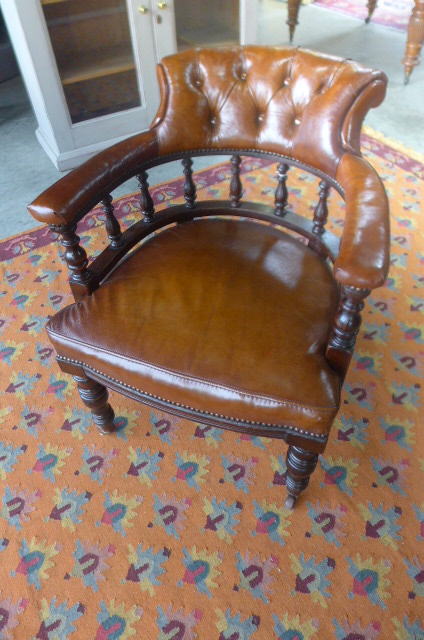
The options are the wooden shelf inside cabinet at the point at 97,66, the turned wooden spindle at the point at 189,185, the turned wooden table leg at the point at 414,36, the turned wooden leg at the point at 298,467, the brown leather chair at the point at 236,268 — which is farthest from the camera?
the turned wooden table leg at the point at 414,36

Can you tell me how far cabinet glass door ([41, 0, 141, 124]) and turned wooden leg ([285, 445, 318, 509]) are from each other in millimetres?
2142

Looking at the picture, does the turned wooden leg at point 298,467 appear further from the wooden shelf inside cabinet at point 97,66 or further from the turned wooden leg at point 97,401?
the wooden shelf inside cabinet at point 97,66

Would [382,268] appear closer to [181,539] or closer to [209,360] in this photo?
[209,360]

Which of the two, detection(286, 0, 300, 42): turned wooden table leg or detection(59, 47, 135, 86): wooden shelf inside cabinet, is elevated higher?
detection(59, 47, 135, 86): wooden shelf inside cabinet

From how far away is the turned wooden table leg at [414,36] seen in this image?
280cm

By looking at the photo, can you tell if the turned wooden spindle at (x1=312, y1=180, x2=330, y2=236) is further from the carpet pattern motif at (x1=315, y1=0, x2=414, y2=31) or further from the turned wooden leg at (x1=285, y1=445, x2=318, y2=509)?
the carpet pattern motif at (x1=315, y1=0, x2=414, y2=31)

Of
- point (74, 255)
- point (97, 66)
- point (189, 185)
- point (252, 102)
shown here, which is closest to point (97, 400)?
point (74, 255)

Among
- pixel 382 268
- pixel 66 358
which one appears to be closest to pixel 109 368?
pixel 66 358

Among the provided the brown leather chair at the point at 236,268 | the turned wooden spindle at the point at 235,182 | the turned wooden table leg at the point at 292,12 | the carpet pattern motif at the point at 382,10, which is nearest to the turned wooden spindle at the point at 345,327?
the brown leather chair at the point at 236,268

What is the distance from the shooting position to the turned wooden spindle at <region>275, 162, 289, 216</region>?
1.29 metres

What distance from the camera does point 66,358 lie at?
3.70ft

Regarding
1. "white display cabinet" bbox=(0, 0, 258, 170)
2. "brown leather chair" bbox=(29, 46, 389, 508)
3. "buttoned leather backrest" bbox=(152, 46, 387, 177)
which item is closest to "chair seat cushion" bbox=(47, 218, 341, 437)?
"brown leather chair" bbox=(29, 46, 389, 508)

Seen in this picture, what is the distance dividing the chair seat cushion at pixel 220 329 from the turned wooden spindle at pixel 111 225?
0.06 metres

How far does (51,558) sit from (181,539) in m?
0.32
